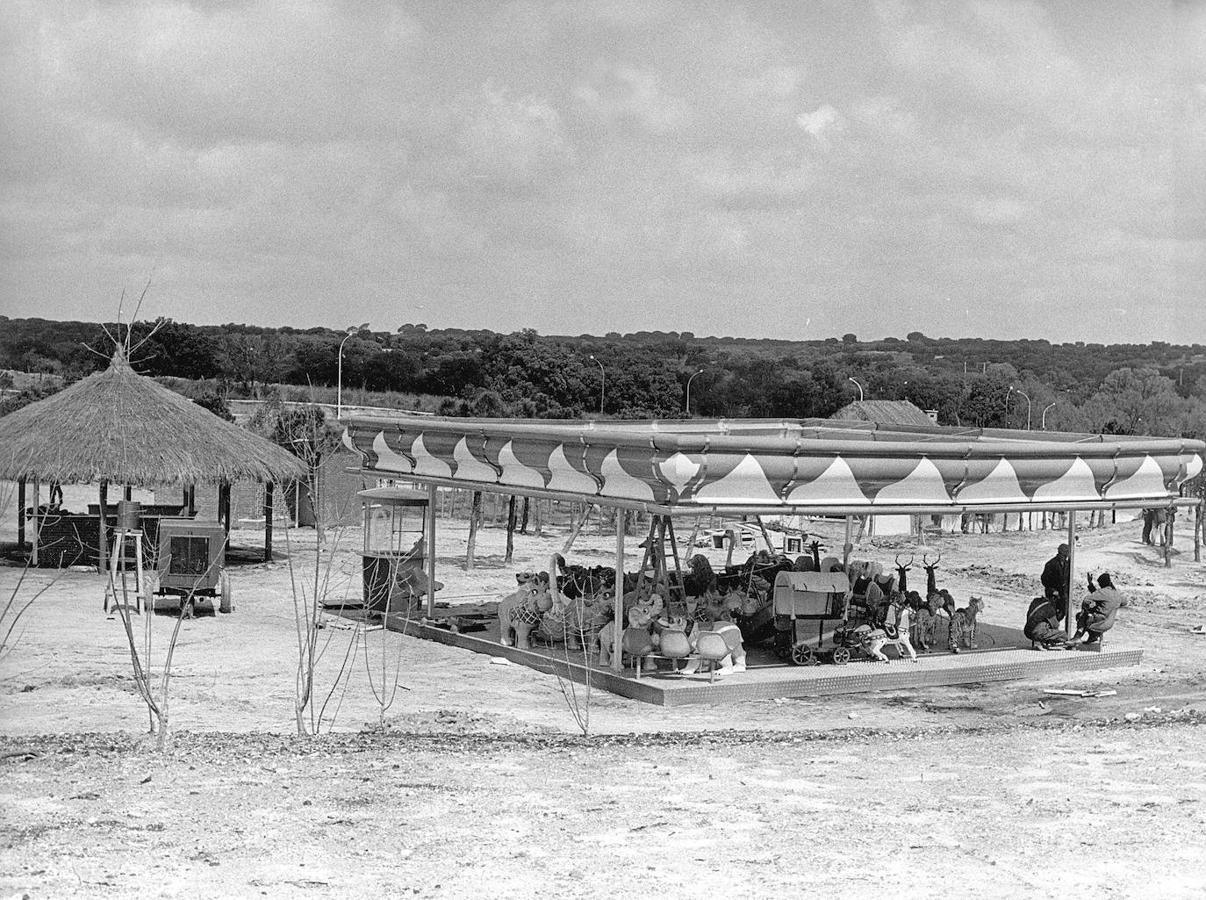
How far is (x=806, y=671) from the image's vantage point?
14.6 metres

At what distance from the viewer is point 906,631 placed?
16.1 metres

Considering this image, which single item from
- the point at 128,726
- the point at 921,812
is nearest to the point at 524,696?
the point at 128,726

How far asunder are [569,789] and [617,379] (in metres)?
78.6

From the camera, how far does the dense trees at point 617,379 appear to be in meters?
73.6

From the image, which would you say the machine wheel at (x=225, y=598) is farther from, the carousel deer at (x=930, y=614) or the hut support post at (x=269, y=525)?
the carousel deer at (x=930, y=614)

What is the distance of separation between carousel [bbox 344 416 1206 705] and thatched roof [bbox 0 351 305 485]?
717cm

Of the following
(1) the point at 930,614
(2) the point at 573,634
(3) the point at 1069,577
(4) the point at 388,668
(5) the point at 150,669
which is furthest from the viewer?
(3) the point at 1069,577

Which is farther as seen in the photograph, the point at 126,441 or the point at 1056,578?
the point at 126,441

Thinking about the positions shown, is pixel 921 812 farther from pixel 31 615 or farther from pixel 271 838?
pixel 31 615

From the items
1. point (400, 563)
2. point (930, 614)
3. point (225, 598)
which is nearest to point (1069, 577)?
point (930, 614)

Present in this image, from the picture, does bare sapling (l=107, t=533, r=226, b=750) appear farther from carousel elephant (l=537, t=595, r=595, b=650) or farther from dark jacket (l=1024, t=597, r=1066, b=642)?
dark jacket (l=1024, t=597, r=1066, b=642)

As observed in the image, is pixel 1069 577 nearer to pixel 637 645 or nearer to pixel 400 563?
pixel 637 645

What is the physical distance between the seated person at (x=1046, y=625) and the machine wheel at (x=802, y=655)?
3.14 metres

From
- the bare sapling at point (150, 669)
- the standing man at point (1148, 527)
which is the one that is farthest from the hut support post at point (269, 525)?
the standing man at point (1148, 527)
